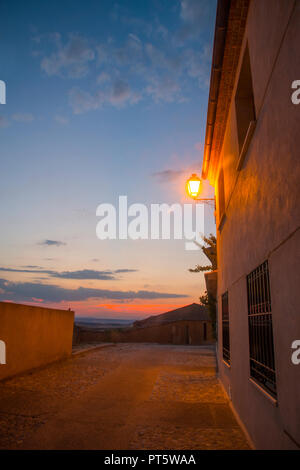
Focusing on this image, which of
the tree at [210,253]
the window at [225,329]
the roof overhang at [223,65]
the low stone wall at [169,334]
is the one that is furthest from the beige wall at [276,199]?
the low stone wall at [169,334]

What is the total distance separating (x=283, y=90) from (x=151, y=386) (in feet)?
23.7

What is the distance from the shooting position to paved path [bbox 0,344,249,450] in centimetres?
404

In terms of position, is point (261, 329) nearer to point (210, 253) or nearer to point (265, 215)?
point (265, 215)

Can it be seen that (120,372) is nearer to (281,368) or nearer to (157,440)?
(157,440)

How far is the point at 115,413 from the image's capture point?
528 cm

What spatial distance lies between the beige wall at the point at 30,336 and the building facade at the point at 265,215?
584 cm

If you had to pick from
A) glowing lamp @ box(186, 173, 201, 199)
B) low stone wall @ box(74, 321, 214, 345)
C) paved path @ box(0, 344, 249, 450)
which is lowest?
low stone wall @ box(74, 321, 214, 345)

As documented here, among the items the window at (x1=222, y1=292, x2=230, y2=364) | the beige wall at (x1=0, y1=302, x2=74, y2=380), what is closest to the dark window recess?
the window at (x1=222, y1=292, x2=230, y2=364)

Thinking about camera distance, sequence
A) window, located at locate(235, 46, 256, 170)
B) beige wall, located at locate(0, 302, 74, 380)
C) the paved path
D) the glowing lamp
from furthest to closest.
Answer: the glowing lamp < beige wall, located at locate(0, 302, 74, 380) < window, located at locate(235, 46, 256, 170) < the paved path

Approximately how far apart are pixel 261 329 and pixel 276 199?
171 cm

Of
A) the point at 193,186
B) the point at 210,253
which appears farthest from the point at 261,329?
the point at 210,253

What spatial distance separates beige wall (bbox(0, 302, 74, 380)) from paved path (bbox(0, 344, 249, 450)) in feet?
Result: 1.89

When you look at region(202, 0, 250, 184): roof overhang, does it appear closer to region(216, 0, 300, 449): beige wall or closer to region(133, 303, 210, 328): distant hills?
region(216, 0, 300, 449): beige wall

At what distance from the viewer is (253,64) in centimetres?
405
